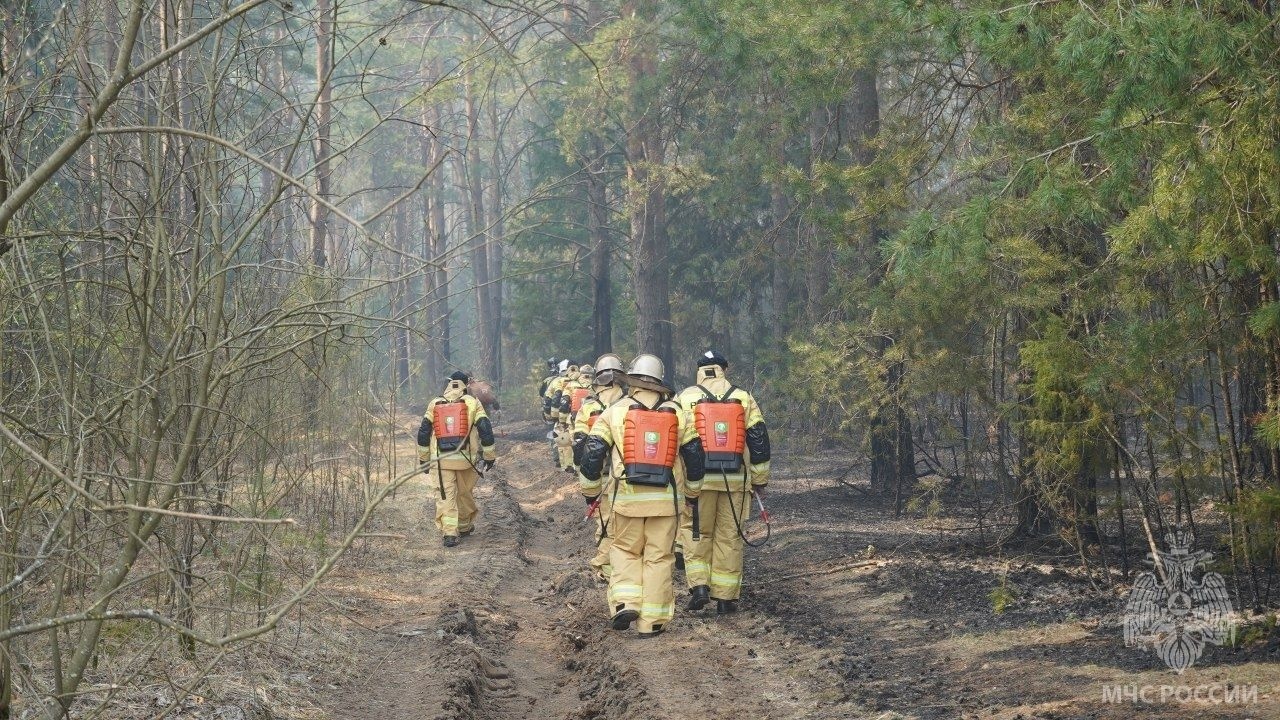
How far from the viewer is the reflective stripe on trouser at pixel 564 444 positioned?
23734 millimetres

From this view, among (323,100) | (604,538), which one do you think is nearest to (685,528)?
(604,538)

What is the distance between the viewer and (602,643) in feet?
32.4

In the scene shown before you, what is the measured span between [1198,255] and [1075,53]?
5.00 ft

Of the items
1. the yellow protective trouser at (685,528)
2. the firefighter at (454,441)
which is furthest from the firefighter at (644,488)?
the firefighter at (454,441)

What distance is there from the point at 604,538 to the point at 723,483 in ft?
5.86

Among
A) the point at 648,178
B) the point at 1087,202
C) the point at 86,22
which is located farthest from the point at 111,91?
the point at 648,178

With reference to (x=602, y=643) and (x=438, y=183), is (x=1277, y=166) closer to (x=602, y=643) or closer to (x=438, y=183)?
(x=602, y=643)

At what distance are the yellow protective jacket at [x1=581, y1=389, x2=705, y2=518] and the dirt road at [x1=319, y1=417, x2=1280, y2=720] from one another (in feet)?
3.63

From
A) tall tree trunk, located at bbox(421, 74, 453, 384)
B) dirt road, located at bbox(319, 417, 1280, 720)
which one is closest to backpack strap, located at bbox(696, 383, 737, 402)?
dirt road, located at bbox(319, 417, 1280, 720)

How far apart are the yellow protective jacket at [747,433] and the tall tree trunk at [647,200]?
1273 cm

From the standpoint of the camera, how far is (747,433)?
11.2 metres

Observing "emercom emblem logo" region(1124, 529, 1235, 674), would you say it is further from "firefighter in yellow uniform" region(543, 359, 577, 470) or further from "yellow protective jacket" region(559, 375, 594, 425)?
"firefighter in yellow uniform" region(543, 359, 577, 470)

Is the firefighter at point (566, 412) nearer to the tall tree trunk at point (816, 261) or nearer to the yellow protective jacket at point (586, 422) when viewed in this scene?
the tall tree trunk at point (816, 261)

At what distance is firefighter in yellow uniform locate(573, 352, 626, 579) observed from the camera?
11.0 m
